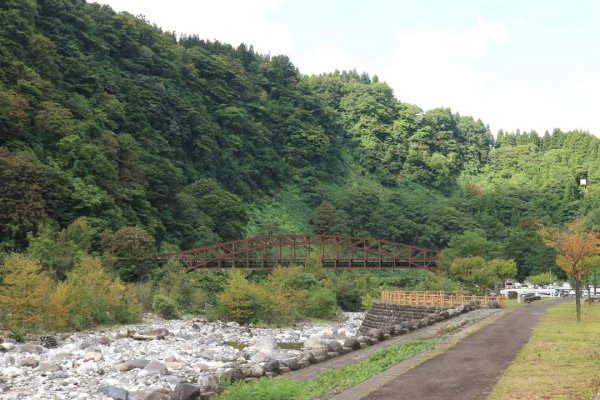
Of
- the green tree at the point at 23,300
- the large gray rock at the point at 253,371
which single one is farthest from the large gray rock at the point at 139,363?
the green tree at the point at 23,300

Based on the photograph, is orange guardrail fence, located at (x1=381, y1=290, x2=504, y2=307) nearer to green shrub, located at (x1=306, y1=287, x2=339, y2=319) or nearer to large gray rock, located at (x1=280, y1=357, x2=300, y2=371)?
green shrub, located at (x1=306, y1=287, x2=339, y2=319)

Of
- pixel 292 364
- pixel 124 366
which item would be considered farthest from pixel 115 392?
pixel 124 366

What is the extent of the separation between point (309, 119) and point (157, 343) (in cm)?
9317

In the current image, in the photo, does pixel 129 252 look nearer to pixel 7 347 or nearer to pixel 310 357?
pixel 7 347

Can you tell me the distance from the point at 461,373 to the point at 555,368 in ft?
6.57

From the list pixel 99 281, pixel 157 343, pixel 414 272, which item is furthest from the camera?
pixel 414 272

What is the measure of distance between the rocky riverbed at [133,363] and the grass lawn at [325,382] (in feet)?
4.82

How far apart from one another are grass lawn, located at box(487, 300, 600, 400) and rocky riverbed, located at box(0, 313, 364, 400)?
527 cm

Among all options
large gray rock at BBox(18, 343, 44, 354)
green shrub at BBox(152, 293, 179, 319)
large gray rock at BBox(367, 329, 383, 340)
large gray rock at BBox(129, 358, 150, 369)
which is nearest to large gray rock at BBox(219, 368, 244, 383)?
large gray rock at BBox(367, 329, 383, 340)

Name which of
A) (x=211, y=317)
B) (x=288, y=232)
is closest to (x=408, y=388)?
(x=211, y=317)

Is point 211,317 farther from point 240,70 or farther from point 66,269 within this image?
point 240,70

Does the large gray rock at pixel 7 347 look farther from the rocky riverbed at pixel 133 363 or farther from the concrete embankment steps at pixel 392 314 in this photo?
the concrete embankment steps at pixel 392 314

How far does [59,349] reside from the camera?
23266 mm

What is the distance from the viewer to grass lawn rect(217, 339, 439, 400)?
864cm
